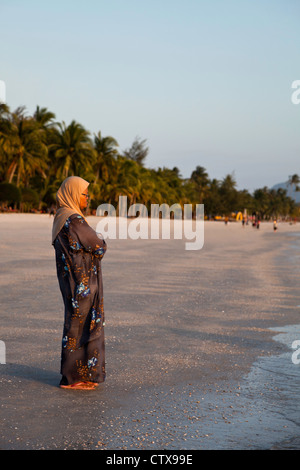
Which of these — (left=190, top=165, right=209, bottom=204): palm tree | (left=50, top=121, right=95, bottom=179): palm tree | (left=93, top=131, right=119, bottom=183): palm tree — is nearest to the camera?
(left=50, top=121, right=95, bottom=179): palm tree

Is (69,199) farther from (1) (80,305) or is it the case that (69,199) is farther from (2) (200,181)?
(2) (200,181)

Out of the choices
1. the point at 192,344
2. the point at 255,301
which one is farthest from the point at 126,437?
the point at 255,301

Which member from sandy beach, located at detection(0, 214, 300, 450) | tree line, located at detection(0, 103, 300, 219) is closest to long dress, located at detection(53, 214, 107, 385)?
sandy beach, located at detection(0, 214, 300, 450)

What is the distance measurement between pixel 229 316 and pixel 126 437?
16.1 ft

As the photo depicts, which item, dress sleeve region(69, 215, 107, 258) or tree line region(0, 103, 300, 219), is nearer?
dress sleeve region(69, 215, 107, 258)

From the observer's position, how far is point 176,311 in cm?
888

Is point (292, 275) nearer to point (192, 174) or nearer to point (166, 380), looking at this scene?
point (166, 380)

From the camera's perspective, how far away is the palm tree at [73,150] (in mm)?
62812

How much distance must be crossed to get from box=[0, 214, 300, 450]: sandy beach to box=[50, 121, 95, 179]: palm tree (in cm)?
5241

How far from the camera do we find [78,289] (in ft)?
15.9

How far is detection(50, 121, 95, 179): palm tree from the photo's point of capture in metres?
62.8

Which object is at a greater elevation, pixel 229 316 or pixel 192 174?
pixel 192 174

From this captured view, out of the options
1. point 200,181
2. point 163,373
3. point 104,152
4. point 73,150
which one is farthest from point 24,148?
point 200,181

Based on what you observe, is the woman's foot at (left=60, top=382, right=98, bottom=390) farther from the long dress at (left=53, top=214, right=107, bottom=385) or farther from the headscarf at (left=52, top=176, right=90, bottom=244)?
the headscarf at (left=52, top=176, right=90, bottom=244)
